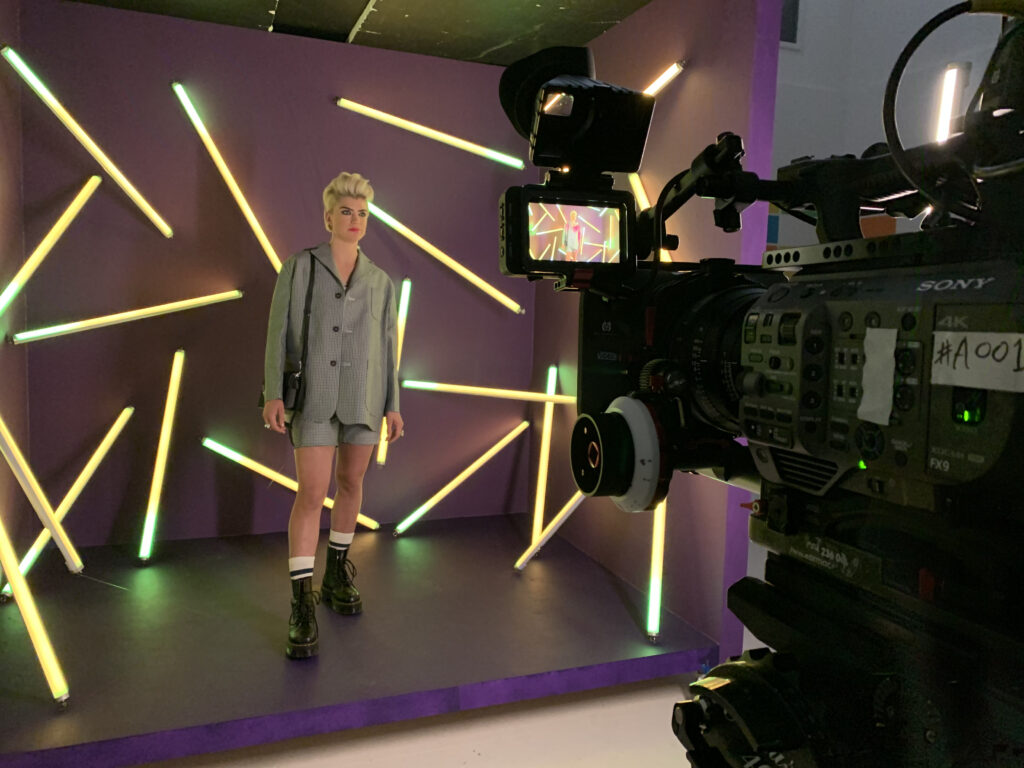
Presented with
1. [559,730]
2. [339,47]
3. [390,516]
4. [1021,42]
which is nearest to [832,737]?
[1021,42]

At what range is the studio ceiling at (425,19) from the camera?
8.85 ft

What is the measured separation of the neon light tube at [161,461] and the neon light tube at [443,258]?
1003 mm

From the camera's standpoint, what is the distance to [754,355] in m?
0.74

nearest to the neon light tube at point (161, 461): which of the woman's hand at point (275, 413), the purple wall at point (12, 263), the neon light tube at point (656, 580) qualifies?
the purple wall at point (12, 263)

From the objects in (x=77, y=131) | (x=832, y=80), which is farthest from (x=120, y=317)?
(x=832, y=80)

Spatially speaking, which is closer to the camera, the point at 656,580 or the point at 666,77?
the point at 656,580

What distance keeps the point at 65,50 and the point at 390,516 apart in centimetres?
228

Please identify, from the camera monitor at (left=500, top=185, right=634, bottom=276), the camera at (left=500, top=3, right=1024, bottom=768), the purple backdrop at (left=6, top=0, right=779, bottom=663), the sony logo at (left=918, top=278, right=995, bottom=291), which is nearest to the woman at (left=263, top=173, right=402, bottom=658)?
the purple backdrop at (left=6, top=0, right=779, bottom=663)

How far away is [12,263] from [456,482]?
6.20 feet

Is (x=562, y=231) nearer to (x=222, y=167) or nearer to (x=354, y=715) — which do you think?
(x=354, y=715)

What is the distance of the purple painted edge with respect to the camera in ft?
5.50

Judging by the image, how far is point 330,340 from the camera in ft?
7.48

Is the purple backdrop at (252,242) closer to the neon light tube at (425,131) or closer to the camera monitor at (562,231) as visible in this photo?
the neon light tube at (425,131)

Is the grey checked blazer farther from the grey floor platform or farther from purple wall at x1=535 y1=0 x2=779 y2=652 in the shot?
purple wall at x1=535 y1=0 x2=779 y2=652
